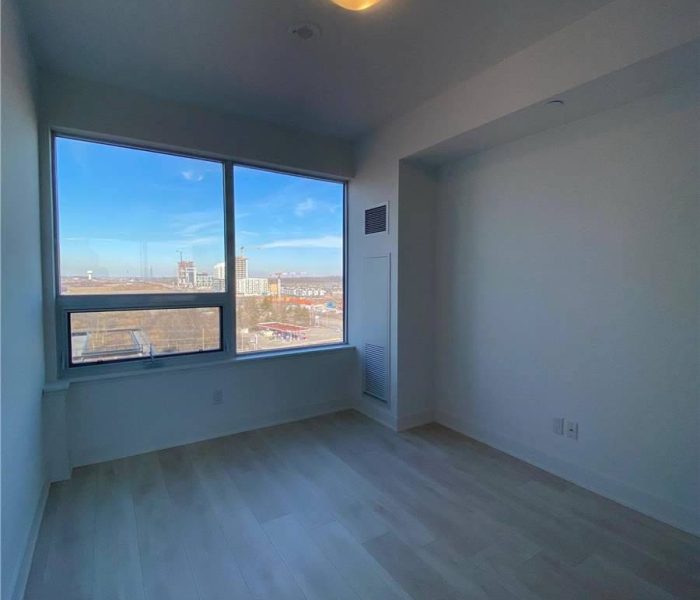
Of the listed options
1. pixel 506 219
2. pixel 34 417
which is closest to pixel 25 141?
pixel 34 417

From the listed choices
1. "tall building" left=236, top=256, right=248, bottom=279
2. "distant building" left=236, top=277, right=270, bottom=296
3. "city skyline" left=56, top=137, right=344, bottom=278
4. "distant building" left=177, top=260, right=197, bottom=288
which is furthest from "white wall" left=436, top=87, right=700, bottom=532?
"distant building" left=177, top=260, right=197, bottom=288

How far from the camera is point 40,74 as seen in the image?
2.57 metres

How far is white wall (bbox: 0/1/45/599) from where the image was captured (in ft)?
5.19

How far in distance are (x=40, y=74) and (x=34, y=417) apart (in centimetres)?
227

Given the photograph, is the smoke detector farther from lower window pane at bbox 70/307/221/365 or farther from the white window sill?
the white window sill

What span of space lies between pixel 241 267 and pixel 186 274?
482 millimetres

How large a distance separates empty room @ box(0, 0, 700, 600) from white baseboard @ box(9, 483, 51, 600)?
2 cm

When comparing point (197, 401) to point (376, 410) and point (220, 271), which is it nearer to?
→ point (220, 271)

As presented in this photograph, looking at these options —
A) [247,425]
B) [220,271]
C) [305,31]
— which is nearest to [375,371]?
[247,425]

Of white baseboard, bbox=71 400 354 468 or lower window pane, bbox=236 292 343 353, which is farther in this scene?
lower window pane, bbox=236 292 343 353

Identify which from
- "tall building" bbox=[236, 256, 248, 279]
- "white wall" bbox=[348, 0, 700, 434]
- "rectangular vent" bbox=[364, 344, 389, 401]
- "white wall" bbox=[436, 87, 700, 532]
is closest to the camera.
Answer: "white wall" bbox=[348, 0, 700, 434]

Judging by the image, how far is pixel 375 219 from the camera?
3656 millimetres

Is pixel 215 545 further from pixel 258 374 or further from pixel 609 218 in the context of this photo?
pixel 609 218

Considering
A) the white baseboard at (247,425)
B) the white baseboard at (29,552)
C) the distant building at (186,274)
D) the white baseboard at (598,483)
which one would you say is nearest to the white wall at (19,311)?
the white baseboard at (29,552)
